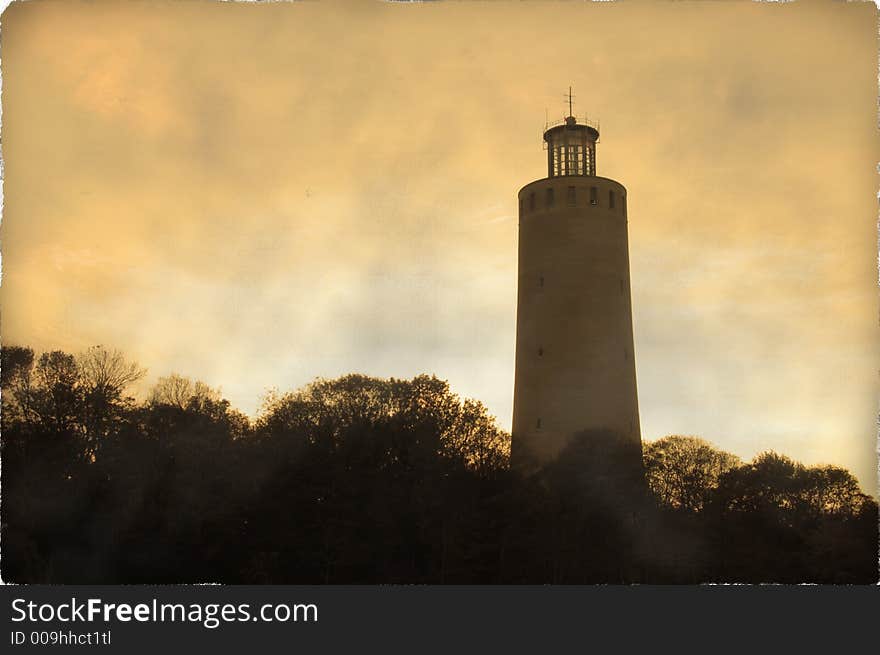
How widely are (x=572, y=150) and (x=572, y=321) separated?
1025cm

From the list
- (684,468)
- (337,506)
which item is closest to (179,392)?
(337,506)

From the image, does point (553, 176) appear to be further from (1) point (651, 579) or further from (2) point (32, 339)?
(2) point (32, 339)

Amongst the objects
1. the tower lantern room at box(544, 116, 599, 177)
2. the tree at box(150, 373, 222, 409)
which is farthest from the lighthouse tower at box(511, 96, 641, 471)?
the tree at box(150, 373, 222, 409)

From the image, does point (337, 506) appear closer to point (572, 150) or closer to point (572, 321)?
point (572, 321)

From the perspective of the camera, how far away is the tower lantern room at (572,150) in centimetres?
5922

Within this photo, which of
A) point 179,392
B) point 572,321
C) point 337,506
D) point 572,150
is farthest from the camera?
point 572,150

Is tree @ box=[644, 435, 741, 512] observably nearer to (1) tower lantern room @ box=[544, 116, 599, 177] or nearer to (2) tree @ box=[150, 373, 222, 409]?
(1) tower lantern room @ box=[544, 116, 599, 177]

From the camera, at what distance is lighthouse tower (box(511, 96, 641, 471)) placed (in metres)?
53.6

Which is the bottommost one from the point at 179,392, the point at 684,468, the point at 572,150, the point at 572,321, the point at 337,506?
the point at 337,506

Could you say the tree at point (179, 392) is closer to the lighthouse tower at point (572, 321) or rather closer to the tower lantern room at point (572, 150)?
the lighthouse tower at point (572, 321)

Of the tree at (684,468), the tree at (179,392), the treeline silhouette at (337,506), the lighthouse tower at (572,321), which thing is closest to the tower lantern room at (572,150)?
the lighthouse tower at (572,321)

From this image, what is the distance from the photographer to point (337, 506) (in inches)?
1665

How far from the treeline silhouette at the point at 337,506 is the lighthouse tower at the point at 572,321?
3.00m

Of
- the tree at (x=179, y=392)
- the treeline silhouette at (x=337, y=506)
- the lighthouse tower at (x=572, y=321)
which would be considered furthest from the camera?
the lighthouse tower at (x=572, y=321)
